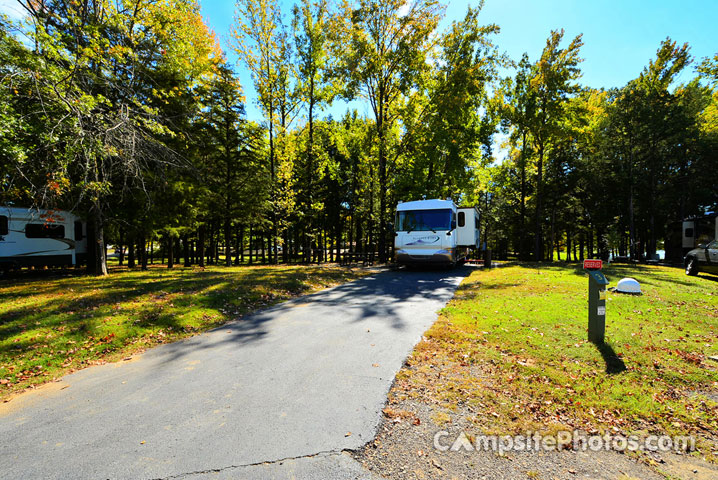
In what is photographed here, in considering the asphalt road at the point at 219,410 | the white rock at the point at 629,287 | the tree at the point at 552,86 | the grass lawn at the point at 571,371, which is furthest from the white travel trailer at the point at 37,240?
the tree at the point at 552,86

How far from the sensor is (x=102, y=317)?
6477 millimetres

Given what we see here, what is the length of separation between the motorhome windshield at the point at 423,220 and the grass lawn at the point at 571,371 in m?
7.59

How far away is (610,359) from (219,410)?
209 inches

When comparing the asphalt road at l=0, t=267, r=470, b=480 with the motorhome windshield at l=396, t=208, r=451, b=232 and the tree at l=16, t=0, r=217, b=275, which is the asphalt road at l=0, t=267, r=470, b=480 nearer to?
the tree at l=16, t=0, r=217, b=275

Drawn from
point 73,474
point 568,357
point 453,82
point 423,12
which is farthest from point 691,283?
point 423,12

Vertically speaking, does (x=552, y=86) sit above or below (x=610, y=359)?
above

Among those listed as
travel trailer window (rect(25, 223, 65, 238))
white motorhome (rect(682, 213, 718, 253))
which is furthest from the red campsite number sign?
white motorhome (rect(682, 213, 718, 253))

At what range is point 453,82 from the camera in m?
19.3

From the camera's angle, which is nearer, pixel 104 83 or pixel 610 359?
pixel 610 359

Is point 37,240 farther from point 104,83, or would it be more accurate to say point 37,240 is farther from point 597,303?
point 597,303

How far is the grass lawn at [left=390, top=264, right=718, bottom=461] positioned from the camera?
10.5 ft

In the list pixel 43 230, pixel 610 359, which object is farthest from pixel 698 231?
pixel 43 230

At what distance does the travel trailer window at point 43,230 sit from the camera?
1628cm

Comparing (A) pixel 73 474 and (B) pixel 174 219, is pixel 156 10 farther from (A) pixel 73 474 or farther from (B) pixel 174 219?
(A) pixel 73 474
